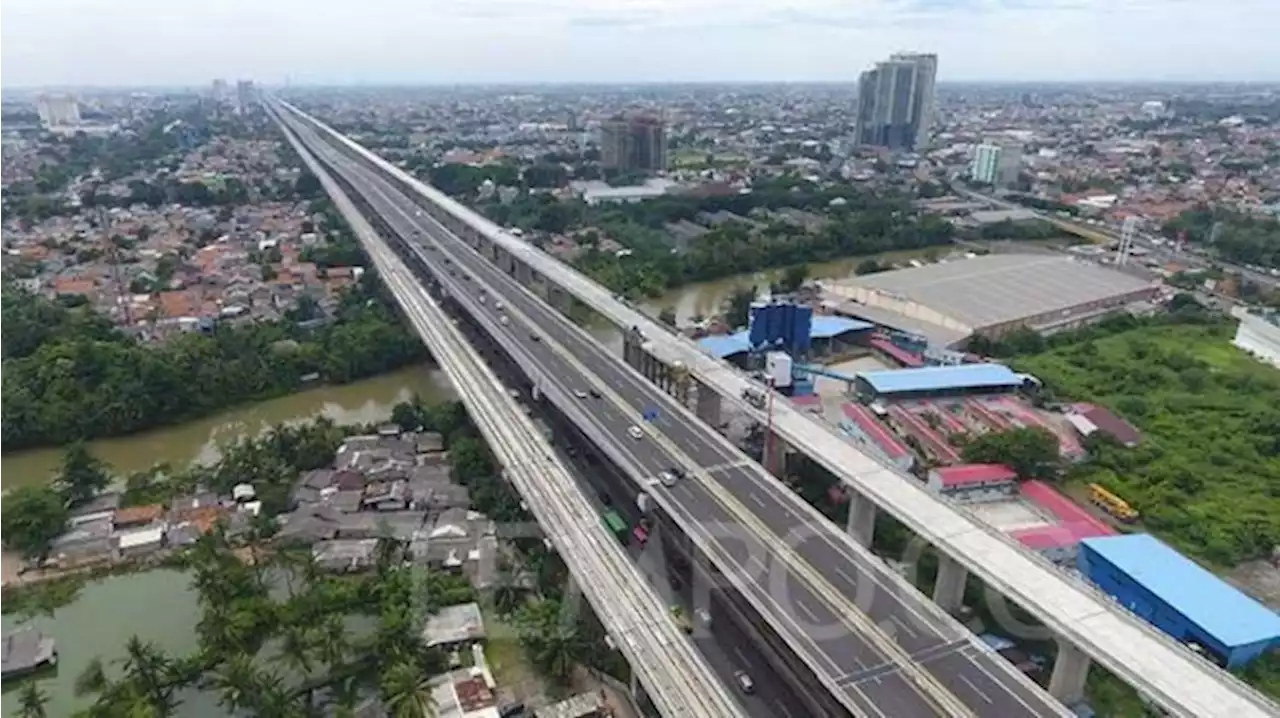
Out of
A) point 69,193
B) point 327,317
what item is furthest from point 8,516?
point 69,193

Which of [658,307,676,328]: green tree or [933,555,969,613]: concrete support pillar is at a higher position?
[933,555,969,613]: concrete support pillar

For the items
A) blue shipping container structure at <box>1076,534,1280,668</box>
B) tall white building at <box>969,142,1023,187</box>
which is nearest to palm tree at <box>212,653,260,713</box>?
blue shipping container structure at <box>1076,534,1280,668</box>

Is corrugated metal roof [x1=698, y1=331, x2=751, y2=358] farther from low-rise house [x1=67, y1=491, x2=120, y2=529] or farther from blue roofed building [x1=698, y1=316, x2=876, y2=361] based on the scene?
low-rise house [x1=67, y1=491, x2=120, y2=529]

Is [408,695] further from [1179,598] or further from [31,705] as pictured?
[1179,598]

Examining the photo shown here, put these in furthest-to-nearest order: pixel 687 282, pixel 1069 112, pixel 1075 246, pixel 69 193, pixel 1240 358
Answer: pixel 1069 112
pixel 69 193
pixel 1075 246
pixel 687 282
pixel 1240 358

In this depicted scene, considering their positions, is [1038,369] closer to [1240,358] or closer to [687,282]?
[1240,358]

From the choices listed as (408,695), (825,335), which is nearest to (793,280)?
(825,335)
